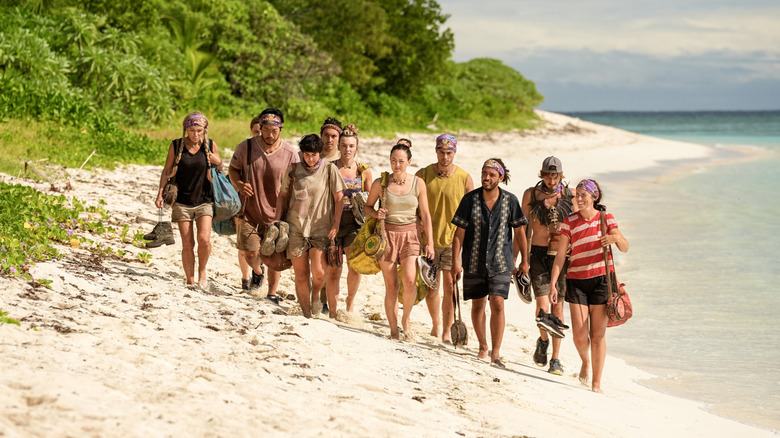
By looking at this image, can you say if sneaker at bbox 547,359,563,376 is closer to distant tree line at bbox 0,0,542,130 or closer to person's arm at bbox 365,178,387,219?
person's arm at bbox 365,178,387,219

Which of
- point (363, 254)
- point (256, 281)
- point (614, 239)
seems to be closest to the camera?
point (614, 239)

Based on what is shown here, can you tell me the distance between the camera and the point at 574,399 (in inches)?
250

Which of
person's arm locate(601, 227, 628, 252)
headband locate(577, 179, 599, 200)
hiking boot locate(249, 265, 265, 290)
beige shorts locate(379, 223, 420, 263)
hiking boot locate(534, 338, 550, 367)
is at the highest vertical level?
headband locate(577, 179, 599, 200)

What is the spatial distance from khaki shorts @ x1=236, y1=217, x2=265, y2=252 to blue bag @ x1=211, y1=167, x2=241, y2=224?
0.21 m

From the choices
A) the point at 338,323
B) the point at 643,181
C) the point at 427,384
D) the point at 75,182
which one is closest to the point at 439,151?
the point at 338,323

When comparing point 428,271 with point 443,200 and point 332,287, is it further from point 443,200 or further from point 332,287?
point 332,287

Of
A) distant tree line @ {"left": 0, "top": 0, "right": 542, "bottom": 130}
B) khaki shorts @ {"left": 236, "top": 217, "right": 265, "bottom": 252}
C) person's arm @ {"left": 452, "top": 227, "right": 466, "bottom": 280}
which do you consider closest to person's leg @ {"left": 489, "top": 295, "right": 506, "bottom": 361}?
person's arm @ {"left": 452, "top": 227, "right": 466, "bottom": 280}

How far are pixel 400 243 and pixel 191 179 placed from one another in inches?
78.2

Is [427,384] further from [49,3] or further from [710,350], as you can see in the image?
[49,3]

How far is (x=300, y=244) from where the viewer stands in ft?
23.8

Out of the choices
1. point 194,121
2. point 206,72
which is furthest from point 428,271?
point 206,72

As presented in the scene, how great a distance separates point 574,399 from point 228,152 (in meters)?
10.6

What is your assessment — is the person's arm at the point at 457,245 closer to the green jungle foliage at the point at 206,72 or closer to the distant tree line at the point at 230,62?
the green jungle foliage at the point at 206,72

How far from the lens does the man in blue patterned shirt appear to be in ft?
23.2
